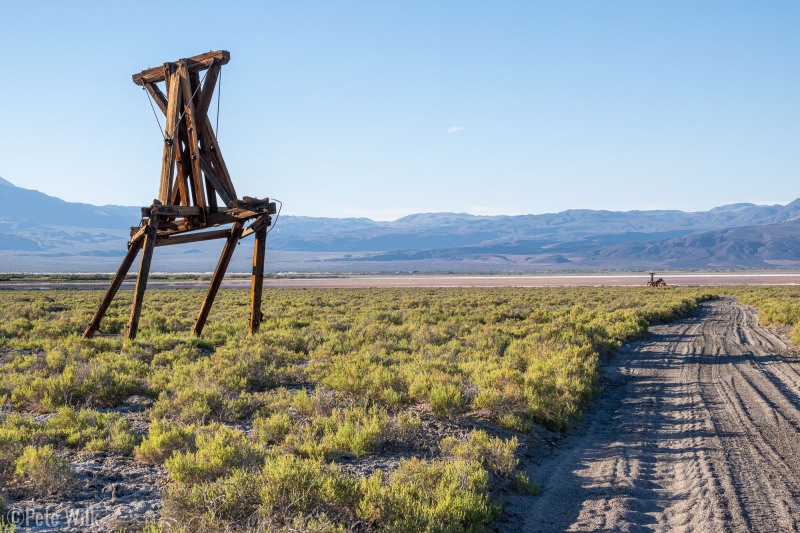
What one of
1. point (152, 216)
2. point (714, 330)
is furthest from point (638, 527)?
point (714, 330)

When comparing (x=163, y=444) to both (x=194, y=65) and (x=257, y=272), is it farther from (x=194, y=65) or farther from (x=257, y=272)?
(x=194, y=65)

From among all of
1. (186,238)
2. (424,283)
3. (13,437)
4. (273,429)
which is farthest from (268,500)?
(424,283)

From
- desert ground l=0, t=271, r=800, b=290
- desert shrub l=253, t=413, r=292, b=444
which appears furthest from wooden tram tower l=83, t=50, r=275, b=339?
desert ground l=0, t=271, r=800, b=290

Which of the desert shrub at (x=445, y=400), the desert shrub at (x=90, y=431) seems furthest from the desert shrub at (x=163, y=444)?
the desert shrub at (x=445, y=400)

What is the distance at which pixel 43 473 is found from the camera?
17.9 ft

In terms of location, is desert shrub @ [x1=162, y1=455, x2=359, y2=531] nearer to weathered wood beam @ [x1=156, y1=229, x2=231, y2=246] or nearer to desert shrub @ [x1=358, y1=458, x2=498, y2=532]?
desert shrub @ [x1=358, y1=458, x2=498, y2=532]

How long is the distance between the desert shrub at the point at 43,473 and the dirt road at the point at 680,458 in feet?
13.0

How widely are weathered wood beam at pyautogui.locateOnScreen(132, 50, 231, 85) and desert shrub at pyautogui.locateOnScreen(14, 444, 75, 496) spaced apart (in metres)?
8.71

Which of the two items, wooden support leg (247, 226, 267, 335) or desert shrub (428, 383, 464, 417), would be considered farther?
wooden support leg (247, 226, 267, 335)

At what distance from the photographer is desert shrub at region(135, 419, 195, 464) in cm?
635

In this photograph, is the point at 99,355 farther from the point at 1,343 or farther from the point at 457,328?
the point at 457,328

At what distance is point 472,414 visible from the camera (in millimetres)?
8594

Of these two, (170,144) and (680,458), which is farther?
(170,144)

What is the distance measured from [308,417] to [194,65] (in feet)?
25.8
